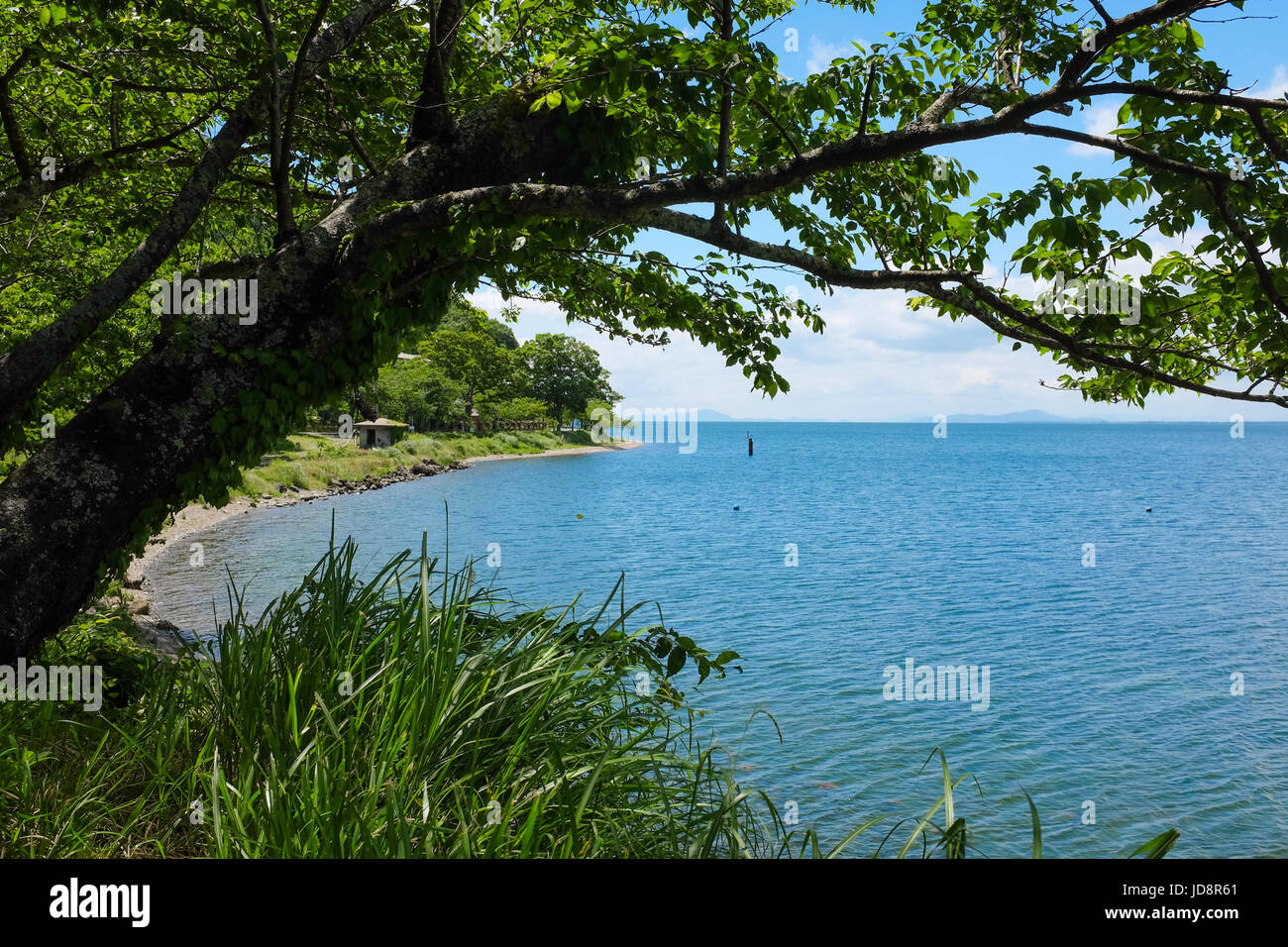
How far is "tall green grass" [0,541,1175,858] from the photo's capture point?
3387 mm

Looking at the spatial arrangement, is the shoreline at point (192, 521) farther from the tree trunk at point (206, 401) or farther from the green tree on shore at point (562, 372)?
the green tree on shore at point (562, 372)

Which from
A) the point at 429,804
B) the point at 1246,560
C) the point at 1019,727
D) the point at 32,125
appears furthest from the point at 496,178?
the point at 1246,560

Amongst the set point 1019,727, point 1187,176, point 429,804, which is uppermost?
point 1187,176

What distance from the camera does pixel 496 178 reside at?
19.1 ft

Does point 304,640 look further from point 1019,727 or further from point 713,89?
point 1019,727

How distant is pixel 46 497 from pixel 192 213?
7.67 feet

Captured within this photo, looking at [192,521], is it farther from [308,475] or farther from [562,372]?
[562,372]
